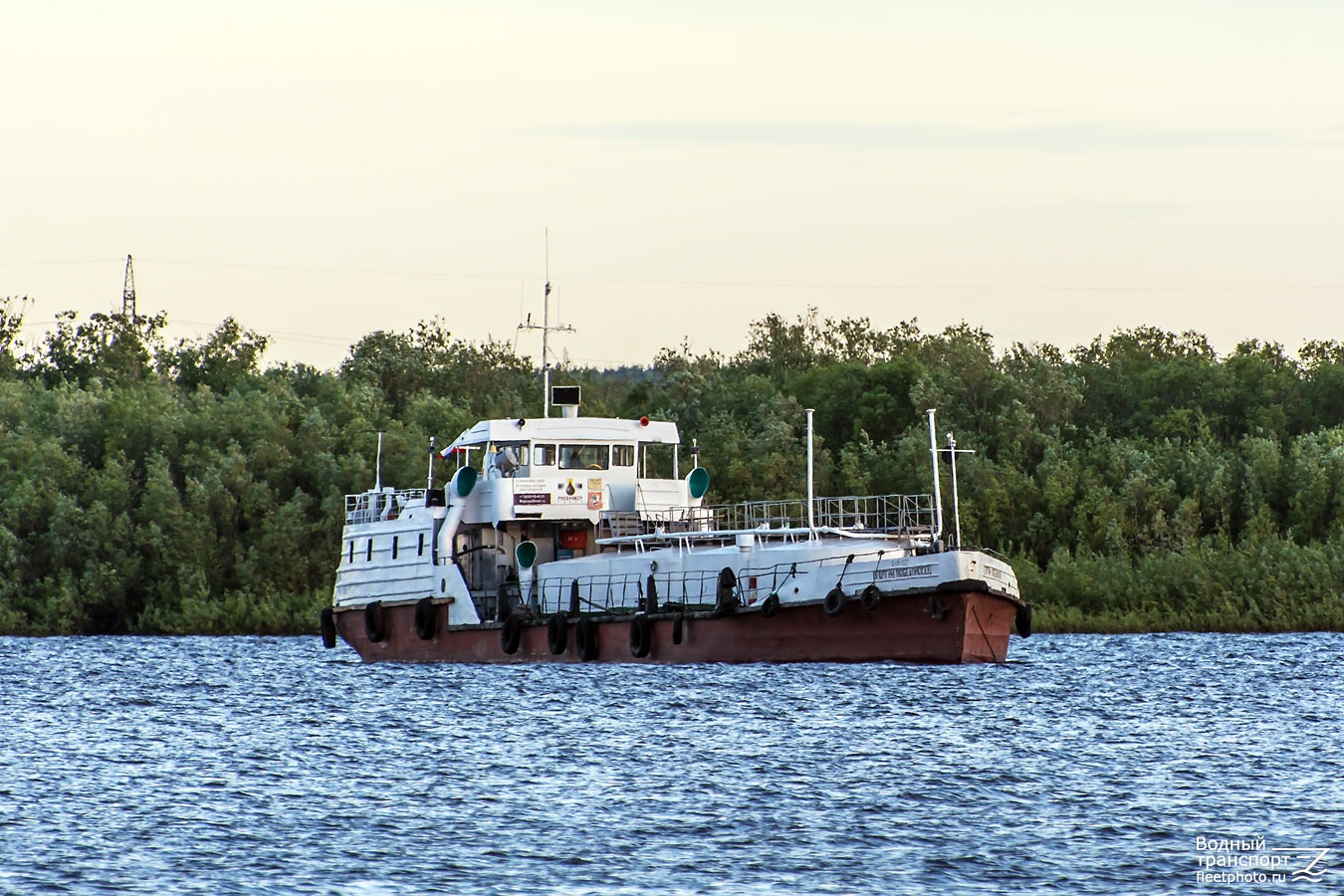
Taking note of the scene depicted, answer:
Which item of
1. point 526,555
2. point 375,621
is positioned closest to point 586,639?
point 526,555

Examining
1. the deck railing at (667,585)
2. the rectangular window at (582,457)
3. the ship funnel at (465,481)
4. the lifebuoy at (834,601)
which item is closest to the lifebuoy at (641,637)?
the deck railing at (667,585)

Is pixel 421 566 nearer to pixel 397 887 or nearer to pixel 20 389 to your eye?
pixel 397 887

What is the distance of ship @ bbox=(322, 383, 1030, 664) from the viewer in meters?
41.0

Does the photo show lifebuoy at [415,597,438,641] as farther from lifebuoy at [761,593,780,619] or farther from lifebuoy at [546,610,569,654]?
lifebuoy at [761,593,780,619]

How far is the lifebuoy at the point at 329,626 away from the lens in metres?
Result: 54.3

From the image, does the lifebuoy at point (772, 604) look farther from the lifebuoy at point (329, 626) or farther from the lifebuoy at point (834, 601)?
the lifebuoy at point (329, 626)

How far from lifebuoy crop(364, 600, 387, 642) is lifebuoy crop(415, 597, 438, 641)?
7.29 ft

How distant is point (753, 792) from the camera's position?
28.2 metres

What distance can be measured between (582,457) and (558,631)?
538 cm

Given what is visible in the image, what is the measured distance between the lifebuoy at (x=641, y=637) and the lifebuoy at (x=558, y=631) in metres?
2.00

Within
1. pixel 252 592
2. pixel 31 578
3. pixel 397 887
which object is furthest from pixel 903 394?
pixel 397 887

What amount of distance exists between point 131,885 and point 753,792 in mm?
9388

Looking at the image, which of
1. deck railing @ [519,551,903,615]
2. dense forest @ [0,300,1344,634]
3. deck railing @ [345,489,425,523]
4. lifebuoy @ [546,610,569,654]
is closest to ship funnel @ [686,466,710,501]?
deck railing @ [519,551,903,615]

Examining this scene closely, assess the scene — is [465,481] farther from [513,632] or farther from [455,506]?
[513,632]
